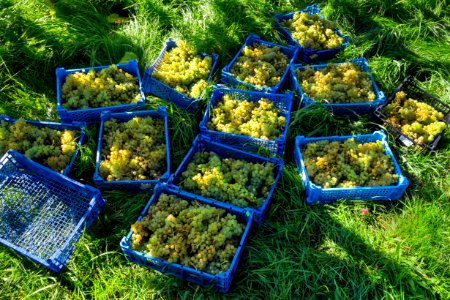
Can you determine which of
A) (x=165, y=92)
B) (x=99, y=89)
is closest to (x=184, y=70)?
(x=165, y=92)

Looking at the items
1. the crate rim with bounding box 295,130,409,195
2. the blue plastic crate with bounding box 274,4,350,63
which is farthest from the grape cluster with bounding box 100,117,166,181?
the blue plastic crate with bounding box 274,4,350,63

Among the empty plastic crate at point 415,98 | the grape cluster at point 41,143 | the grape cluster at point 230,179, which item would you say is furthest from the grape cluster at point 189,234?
the empty plastic crate at point 415,98

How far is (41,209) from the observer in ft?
10.2

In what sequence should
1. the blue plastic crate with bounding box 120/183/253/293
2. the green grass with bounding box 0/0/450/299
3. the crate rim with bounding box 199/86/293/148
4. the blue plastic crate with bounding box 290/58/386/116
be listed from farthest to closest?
the blue plastic crate with bounding box 290/58/386/116 → the crate rim with bounding box 199/86/293/148 → the green grass with bounding box 0/0/450/299 → the blue plastic crate with bounding box 120/183/253/293

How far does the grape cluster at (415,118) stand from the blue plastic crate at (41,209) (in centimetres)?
277

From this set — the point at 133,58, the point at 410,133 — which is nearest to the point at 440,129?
the point at 410,133

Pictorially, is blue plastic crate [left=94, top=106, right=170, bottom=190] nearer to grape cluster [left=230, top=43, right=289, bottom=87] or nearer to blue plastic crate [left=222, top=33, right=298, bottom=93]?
blue plastic crate [left=222, top=33, right=298, bottom=93]

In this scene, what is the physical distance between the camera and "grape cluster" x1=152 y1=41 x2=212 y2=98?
3.78 meters

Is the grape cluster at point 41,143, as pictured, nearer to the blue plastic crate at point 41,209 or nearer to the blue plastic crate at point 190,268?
the blue plastic crate at point 41,209

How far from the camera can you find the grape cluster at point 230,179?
3.06m

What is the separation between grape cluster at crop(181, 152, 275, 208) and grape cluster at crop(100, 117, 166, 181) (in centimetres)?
30

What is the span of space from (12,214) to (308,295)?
236 centimetres

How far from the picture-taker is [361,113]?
152 inches

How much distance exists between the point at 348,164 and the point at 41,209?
2.55 meters
